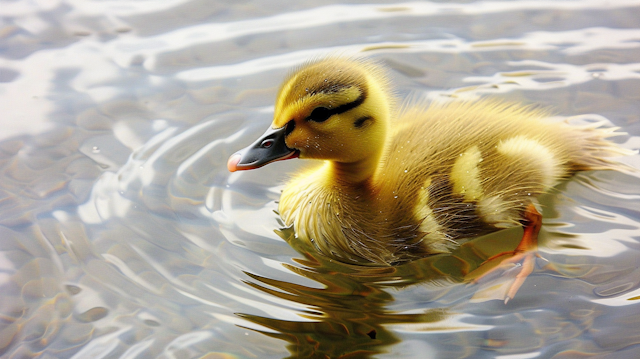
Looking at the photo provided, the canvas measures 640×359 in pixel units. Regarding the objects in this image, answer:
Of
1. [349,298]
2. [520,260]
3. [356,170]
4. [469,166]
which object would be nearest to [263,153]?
[356,170]

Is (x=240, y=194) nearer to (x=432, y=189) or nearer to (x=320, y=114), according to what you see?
(x=320, y=114)

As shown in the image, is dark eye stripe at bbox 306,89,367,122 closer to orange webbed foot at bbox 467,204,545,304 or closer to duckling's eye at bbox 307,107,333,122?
duckling's eye at bbox 307,107,333,122

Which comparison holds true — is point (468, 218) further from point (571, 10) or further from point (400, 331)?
point (571, 10)

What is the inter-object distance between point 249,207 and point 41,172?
38.3 inches

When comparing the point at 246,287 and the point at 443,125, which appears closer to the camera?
the point at 246,287

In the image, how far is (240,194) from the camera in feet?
9.27

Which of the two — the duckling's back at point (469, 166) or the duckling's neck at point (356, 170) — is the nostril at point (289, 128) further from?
the duckling's back at point (469, 166)

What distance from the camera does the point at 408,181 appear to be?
2510mm

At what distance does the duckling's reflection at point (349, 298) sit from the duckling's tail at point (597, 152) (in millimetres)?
517

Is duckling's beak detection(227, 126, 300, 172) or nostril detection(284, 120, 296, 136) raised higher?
nostril detection(284, 120, 296, 136)

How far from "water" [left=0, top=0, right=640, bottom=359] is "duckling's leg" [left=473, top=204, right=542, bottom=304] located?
0.04 metres

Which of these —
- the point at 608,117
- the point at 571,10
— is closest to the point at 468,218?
the point at 608,117

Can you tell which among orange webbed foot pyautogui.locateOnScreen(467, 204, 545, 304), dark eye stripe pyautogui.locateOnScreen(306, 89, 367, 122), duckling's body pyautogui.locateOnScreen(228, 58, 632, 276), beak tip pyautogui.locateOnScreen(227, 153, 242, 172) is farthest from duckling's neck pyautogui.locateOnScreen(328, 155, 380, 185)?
orange webbed foot pyautogui.locateOnScreen(467, 204, 545, 304)

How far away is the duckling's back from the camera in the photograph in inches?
98.5
